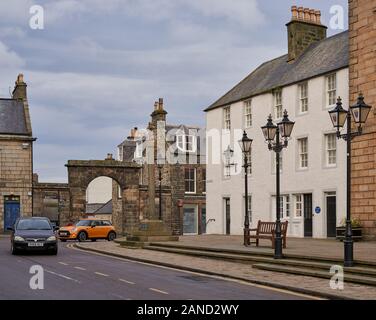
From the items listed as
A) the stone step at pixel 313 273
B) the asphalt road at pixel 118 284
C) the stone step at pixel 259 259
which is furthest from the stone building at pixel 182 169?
the stone step at pixel 313 273

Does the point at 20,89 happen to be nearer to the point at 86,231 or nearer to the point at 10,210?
the point at 10,210

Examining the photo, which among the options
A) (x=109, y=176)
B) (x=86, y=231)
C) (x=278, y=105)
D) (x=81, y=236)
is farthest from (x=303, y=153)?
(x=109, y=176)

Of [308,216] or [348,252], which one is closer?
[348,252]

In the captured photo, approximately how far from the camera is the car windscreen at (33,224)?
81.1 feet

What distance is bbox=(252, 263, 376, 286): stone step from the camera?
1441 cm

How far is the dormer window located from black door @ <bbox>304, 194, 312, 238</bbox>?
82.4ft

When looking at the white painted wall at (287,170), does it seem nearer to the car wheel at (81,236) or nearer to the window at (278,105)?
the window at (278,105)

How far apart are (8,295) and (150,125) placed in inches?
1608

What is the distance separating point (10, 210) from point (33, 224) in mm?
21073

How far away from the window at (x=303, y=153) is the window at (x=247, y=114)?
521 cm

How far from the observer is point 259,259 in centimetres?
1966

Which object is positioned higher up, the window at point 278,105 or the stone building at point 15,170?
the window at point 278,105
